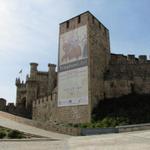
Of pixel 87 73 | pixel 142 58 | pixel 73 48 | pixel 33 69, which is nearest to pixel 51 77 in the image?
pixel 33 69

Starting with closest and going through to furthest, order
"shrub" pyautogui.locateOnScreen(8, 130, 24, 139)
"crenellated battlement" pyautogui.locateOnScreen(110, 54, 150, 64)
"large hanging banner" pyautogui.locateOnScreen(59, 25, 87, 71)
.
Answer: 1. "shrub" pyautogui.locateOnScreen(8, 130, 24, 139)
2. "large hanging banner" pyautogui.locateOnScreen(59, 25, 87, 71)
3. "crenellated battlement" pyautogui.locateOnScreen(110, 54, 150, 64)

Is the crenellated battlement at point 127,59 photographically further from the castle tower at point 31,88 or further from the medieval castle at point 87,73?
the castle tower at point 31,88

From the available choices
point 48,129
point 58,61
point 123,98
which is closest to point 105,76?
point 123,98

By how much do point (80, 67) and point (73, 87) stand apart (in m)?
1.87

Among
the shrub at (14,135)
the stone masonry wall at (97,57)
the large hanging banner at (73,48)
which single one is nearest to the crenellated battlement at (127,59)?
the stone masonry wall at (97,57)

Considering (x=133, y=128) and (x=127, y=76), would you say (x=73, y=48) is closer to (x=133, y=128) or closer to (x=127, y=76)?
(x=127, y=76)

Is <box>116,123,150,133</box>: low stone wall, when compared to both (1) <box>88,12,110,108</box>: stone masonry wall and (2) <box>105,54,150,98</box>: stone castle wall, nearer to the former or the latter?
(1) <box>88,12,110,108</box>: stone masonry wall

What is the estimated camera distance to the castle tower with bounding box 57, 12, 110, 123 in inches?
1010

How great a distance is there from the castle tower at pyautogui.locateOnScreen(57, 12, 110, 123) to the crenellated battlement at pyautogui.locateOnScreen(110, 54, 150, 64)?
1382 millimetres

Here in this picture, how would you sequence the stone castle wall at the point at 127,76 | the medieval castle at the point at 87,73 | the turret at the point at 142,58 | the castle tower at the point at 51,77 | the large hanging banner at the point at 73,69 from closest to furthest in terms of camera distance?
the medieval castle at the point at 87,73
the large hanging banner at the point at 73,69
the stone castle wall at the point at 127,76
the turret at the point at 142,58
the castle tower at the point at 51,77

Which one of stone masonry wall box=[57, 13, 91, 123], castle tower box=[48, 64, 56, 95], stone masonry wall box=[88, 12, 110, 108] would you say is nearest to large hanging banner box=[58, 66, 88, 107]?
stone masonry wall box=[57, 13, 91, 123]

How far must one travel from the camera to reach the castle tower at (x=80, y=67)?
84.2 ft

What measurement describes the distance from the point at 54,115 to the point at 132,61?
9.59 m

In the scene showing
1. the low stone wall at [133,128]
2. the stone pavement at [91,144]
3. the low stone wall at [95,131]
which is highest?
the low stone wall at [133,128]
